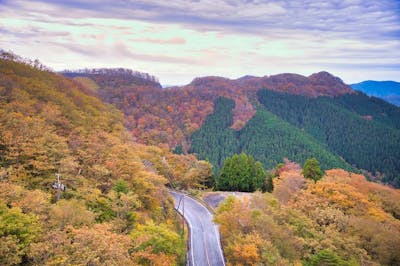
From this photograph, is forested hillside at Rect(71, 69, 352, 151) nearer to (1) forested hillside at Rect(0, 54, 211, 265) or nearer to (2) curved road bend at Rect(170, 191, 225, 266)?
(2) curved road bend at Rect(170, 191, 225, 266)

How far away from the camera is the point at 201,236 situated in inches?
1013

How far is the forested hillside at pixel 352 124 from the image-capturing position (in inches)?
3951

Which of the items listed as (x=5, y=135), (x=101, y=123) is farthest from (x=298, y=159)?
(x=5, y=135)

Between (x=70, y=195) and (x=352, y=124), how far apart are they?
123m

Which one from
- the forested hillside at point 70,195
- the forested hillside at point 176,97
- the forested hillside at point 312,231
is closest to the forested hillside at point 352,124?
the forested hillside at point 176,97

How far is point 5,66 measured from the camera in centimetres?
3641

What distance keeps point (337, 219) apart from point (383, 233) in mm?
2908

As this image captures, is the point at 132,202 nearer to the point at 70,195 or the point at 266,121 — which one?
the point at 70,195

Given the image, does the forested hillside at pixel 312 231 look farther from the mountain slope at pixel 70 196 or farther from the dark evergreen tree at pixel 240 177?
the dark evergreen tree at pixel 240 177

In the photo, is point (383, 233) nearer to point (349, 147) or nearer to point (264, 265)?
point (264, 265)

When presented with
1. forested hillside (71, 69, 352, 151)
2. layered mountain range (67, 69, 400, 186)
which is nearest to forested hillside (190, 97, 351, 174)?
layered mountain range (67, 69, 400, 186)

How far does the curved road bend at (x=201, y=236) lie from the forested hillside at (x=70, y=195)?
168 centimetres

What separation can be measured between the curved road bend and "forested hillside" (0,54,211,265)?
1676 mm

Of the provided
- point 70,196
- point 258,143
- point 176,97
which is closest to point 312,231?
point 70,196
